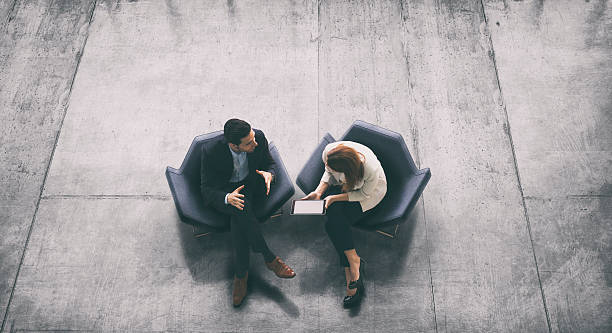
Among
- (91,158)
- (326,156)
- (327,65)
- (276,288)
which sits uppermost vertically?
(326,156)

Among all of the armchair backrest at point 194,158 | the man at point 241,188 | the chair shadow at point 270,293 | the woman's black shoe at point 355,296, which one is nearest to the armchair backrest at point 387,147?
the man at point 241,188

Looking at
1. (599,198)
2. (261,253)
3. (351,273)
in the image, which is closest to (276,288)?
(261,253)

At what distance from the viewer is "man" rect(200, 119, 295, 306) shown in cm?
359

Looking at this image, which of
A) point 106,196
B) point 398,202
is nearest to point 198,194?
point 106,196

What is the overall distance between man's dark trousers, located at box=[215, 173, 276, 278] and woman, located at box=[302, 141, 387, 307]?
1.51ft

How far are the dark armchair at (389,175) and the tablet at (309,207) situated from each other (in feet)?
0.88

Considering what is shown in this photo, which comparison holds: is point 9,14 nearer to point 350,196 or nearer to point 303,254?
point 303,254

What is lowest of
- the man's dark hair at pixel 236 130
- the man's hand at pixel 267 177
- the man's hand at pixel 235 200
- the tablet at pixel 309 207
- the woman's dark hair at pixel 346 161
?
the tablet at pixel 309 207

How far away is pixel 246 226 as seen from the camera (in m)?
3.64

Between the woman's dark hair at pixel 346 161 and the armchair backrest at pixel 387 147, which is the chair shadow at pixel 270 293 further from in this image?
the armchair backrest at pixel 387 147

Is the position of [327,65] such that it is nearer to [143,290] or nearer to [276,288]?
[276,288]

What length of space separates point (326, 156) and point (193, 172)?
1.18m

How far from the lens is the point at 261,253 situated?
155 inches

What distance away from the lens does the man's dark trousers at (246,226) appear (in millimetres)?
3629
